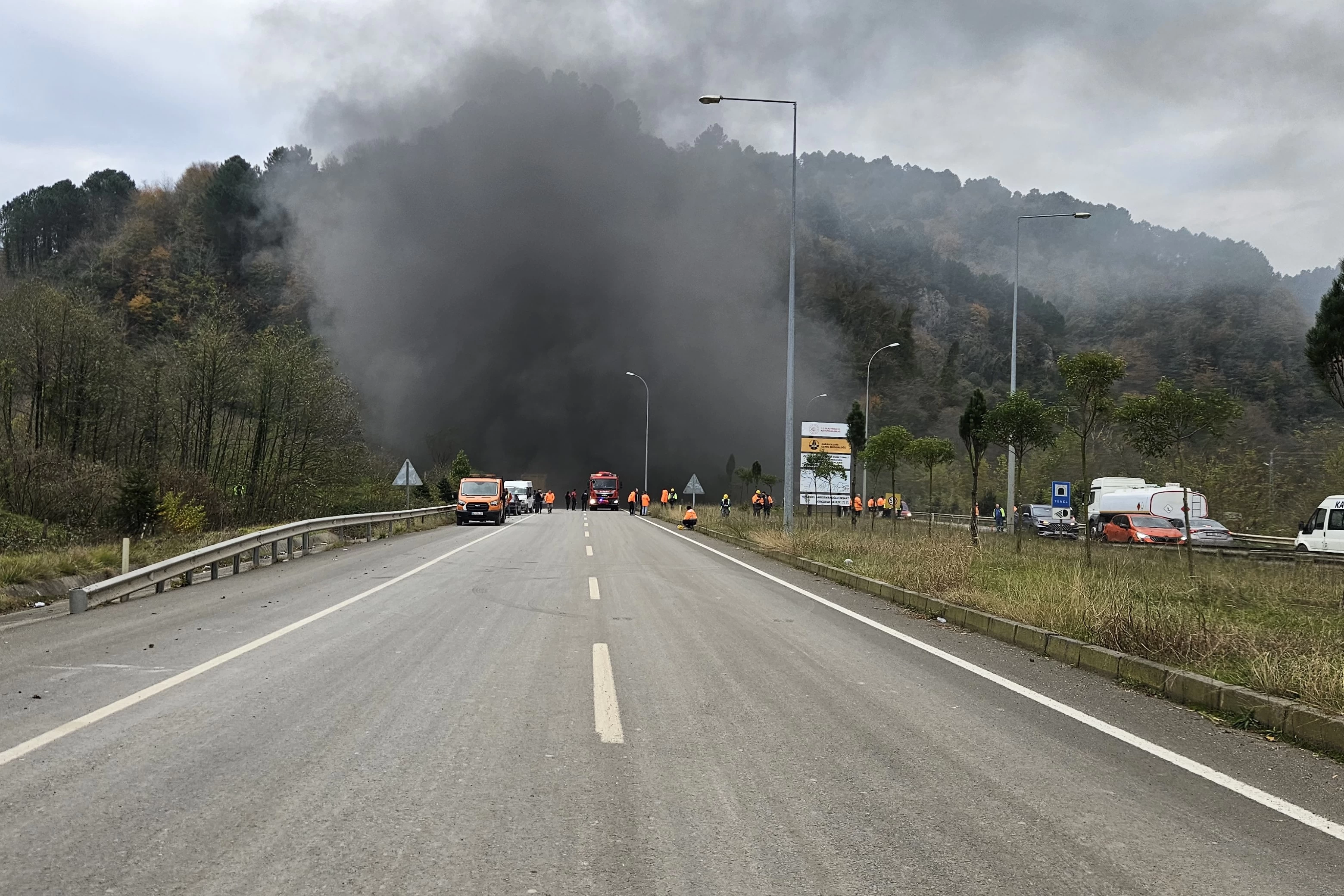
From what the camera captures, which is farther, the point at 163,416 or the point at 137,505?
the point at 163,416

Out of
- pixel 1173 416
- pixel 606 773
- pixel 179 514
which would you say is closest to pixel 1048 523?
pixel 1173 416

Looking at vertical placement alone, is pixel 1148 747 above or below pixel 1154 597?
below

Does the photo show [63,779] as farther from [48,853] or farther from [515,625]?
[515,625]

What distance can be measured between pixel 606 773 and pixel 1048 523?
43.6 meters

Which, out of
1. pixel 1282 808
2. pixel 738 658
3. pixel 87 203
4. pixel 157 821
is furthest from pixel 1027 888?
pixel 87 203

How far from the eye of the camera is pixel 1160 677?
23.8 ft

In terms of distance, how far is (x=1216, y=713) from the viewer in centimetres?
648

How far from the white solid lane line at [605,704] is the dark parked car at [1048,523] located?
25.7 m

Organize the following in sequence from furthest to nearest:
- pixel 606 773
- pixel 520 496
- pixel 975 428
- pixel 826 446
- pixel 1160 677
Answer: pixel 520 496 < pixel 826 446 < pixel 975 428 < pixel 1160 677 < pixel 606 773

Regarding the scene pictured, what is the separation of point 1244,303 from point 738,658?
114225 mm

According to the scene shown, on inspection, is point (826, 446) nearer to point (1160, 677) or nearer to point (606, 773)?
point (1160, 677)

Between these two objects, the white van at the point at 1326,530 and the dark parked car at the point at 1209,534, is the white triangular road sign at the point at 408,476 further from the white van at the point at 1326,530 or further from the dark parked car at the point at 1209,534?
the white van at the point at 1326,530

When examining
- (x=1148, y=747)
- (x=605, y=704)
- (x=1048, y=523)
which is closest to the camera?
(x=1148, y=747)

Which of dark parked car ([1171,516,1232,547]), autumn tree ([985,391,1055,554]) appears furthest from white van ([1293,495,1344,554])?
autumn tree ([985,391,1055,554])
